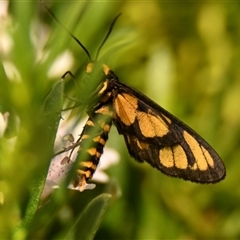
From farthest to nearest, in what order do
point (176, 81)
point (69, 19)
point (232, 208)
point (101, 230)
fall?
point (176, 81) → point (232, 208) → point (101, 230) → point (69, 19)

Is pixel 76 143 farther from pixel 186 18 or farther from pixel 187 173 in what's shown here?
pixel 186 18

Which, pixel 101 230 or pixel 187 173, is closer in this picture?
pixel 187 173

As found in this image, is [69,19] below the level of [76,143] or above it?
above

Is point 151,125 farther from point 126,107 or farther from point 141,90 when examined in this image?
point 141,90

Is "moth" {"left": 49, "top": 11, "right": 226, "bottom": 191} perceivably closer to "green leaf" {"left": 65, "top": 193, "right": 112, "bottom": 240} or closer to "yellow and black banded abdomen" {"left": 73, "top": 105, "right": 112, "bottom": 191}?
"yellow and black banded abdomen" {"left": 73, "top": 105, "right": 112, "bottom": 191}

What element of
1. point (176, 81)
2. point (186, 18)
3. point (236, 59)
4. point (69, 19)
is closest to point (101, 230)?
point (69, 19)

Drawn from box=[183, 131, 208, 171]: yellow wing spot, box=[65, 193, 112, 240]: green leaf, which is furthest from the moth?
box=[65, 193, 112, 240]: green leaf

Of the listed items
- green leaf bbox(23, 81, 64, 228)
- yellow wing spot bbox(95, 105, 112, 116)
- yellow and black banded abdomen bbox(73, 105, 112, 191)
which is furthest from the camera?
yellow wing spot bbox(95, 105, 112, 116)

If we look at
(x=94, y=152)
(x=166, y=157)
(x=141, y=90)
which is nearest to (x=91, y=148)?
(x=94, y=152)
